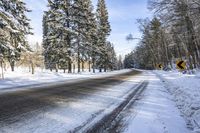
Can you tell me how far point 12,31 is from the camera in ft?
72.0

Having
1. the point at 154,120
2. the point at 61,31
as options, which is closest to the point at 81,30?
the point at 61,31

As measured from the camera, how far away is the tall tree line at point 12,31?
2122 cm

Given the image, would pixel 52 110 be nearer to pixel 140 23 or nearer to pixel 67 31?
pixel 67 31

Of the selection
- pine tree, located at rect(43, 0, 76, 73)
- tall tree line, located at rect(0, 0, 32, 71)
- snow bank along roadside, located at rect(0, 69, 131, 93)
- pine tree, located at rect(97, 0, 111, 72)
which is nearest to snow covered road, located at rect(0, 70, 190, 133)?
snow bank along roadside, located at rect(0, 69, 131, 93)

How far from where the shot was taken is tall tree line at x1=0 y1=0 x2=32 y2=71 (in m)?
21.2

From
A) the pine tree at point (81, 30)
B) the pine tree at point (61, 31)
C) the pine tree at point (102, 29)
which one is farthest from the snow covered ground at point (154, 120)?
the pine tree at point (102, 29)

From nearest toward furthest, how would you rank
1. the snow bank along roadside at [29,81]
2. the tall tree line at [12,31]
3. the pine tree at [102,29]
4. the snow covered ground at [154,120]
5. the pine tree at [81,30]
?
the snow covered ground at [154,120] → the snow bank along roadside at [29,81] → the tall tree line at [12,31] → the pine tree at [81,30] → the pine tree at [102,29]

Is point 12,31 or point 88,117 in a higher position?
point 12,31

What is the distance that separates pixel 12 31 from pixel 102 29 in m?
36.4

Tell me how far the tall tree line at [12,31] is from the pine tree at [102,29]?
97.6ft

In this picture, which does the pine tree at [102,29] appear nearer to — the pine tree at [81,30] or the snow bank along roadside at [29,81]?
the pine tree at [81,30]

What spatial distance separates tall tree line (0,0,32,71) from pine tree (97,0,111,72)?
29.7m

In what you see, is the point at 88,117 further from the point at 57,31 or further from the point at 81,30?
the point at 81,30

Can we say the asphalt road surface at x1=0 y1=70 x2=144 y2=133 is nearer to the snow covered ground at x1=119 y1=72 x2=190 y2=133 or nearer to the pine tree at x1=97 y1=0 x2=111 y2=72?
the snow covered ground at x1=119 y1=72 x2=190 y2=133
